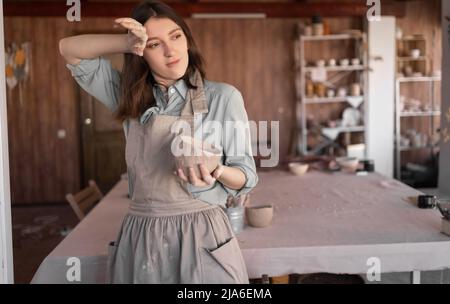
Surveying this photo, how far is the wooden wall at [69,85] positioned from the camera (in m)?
7.08

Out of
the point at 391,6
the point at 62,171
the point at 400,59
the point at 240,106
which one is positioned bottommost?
the point at 62,171

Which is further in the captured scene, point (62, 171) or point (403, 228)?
point (62, 171)

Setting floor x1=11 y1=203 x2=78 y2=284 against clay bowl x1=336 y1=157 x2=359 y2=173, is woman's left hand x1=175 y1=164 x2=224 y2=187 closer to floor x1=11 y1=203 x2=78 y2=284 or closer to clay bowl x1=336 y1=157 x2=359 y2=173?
Result: floor x1=11 y1=203 x2=78 y2=284

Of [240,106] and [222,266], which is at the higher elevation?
[240,106]

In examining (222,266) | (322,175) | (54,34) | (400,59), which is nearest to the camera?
(222,266)

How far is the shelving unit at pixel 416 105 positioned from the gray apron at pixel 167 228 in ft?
20.5

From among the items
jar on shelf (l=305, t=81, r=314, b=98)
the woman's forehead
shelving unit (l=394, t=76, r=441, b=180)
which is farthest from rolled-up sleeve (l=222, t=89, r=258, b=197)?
shelving unit (l=394, t=76, r=441, b=180)

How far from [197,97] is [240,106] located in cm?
12

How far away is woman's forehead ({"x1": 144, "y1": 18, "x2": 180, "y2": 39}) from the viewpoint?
5.05 feet

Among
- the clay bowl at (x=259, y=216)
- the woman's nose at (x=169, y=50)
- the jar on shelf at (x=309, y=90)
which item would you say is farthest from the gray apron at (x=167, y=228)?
the jar on shelf at (x=309, y=90)
